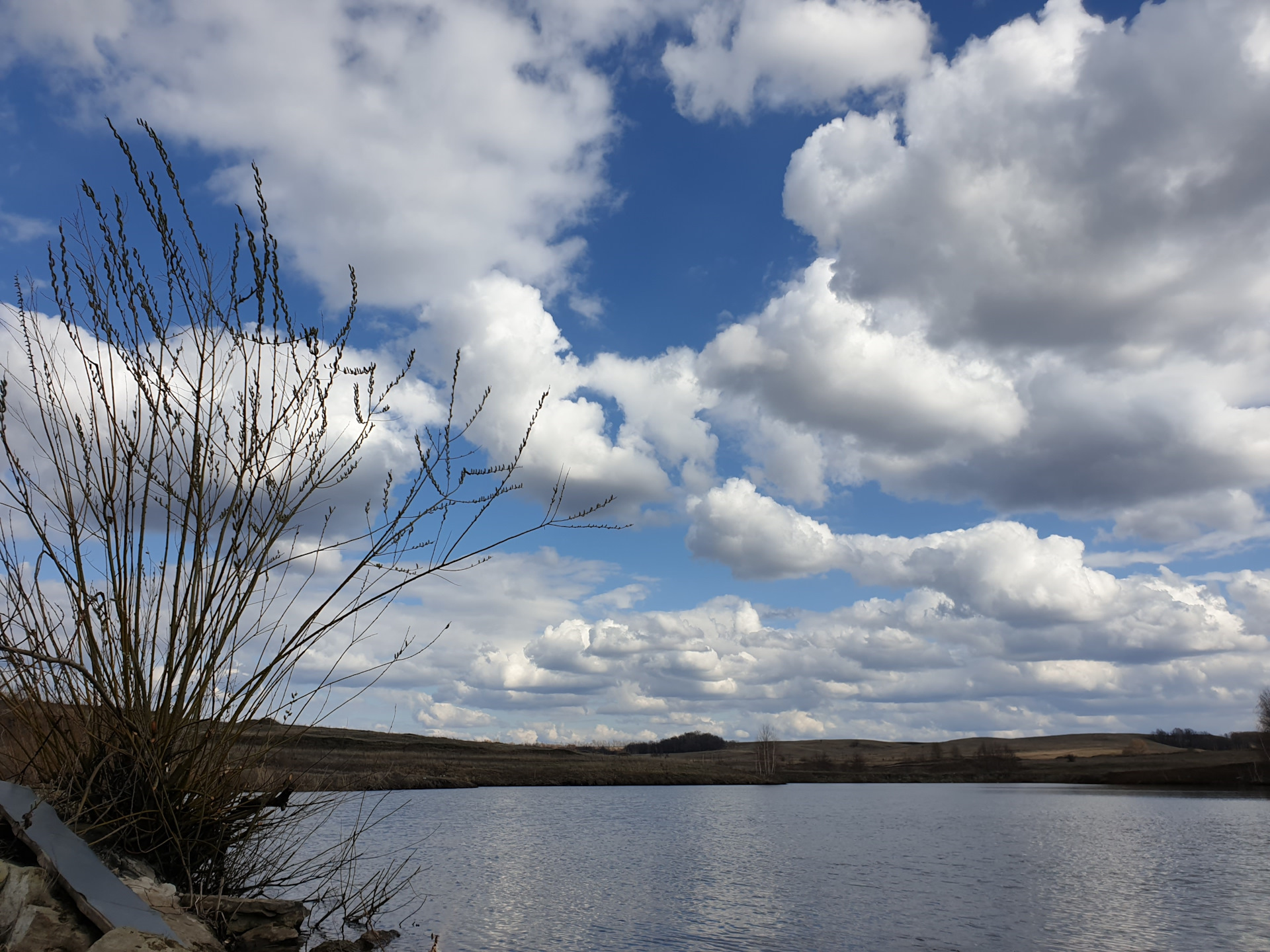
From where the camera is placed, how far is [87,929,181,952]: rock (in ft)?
14.9

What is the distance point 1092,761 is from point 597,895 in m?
128

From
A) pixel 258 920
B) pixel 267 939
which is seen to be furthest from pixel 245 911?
pixel 267 939

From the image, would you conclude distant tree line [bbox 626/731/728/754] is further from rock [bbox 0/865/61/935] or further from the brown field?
rock [bbox 0/865/61/935]

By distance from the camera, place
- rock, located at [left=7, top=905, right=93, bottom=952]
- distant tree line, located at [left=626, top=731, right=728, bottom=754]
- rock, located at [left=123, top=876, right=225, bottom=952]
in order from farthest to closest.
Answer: distant tree line, located at [left=626, top=731, right=728, bottom=754]
rock, located at [left=123, top=876, right=225, bottom=952]
rock, located at [left=7, top=905, right=93, bottom=952]

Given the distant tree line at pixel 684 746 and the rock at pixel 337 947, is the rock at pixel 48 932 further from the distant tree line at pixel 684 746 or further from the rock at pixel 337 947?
the distant tree line at pixel 684 746

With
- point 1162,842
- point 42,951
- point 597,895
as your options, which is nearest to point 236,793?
point 42,951

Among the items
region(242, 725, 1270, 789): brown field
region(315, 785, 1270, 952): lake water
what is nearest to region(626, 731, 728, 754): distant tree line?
region(242, 725, 1270, 789): brown field

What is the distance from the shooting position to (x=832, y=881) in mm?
21344

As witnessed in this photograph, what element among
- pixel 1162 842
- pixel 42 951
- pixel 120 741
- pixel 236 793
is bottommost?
pixel 1162 842

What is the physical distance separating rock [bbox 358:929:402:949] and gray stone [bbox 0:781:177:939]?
23.4 ft

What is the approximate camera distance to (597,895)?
18.3 meters

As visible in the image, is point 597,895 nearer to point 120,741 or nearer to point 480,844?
point 480,844

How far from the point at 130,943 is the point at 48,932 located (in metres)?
0.59

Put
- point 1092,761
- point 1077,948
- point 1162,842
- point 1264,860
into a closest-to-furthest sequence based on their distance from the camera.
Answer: point 1077,948 → point 1264,860 → point 1162,842 → point 1092,761
